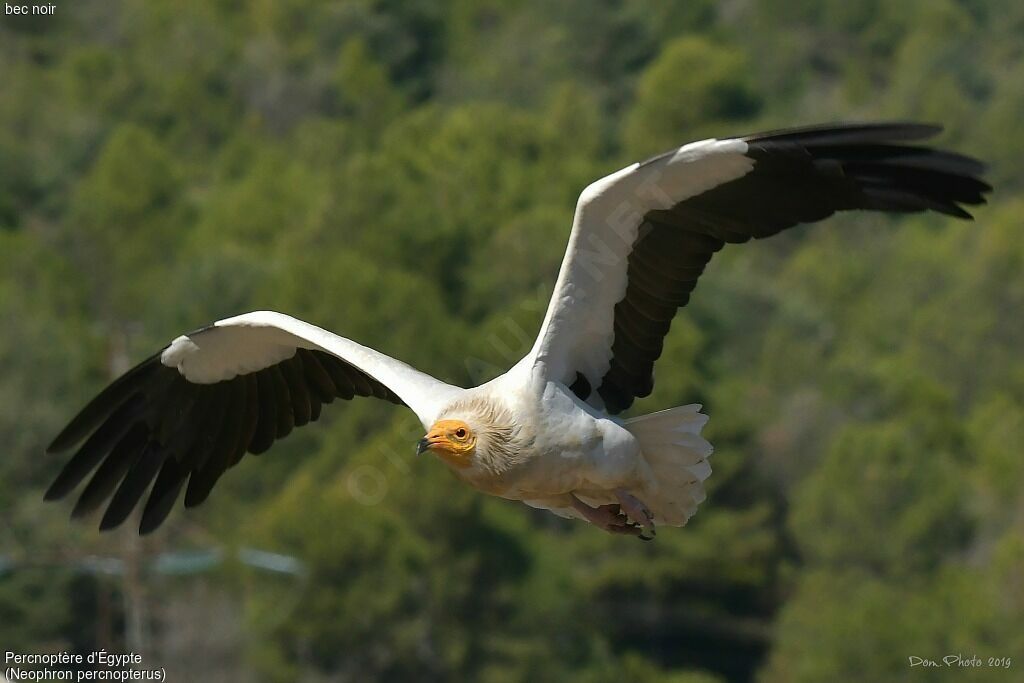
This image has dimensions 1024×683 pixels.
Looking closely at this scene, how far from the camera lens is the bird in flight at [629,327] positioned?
9.30m

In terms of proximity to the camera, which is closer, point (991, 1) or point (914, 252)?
point (914, 252)

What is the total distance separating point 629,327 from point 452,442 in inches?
45.0

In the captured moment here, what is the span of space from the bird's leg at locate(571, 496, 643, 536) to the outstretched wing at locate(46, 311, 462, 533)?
1.52 metres

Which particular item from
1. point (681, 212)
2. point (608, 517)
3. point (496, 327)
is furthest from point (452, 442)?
point (496, 327)

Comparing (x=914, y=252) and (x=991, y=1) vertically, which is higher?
(x=991, y=1)

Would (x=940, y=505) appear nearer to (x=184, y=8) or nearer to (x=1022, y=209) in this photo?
(x=1022, y=209)

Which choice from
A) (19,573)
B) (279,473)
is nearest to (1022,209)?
(279,473)

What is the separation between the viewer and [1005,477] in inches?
1619

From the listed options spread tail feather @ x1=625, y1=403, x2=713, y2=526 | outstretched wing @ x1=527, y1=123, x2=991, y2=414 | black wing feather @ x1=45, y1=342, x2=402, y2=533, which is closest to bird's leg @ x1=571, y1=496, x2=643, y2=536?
spread tail feather @ x1=625, y1=403, x2=713, y2=526

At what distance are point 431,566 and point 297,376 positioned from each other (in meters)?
22.6

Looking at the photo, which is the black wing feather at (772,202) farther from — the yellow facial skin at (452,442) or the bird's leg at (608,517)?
the yellow facial skin at (452,442)

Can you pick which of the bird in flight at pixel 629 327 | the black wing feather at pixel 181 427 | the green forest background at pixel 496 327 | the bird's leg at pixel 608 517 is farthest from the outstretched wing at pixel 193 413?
the green forest background at pixel 496 327

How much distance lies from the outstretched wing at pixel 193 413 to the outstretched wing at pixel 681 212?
1.56m
